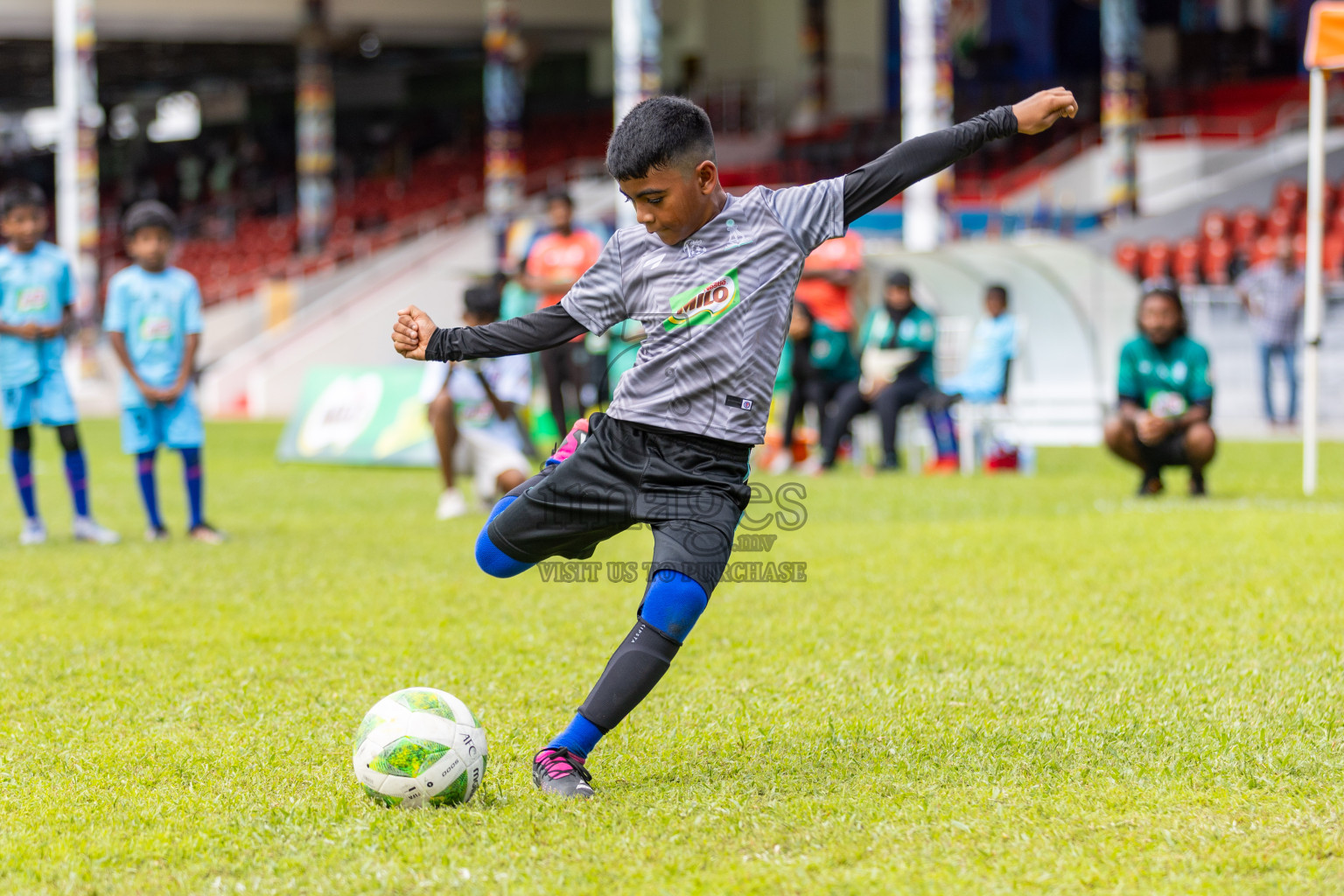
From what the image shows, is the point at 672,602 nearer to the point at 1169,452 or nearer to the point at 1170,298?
the point at 1170,298

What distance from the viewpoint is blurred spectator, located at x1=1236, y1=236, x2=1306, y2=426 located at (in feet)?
49.0

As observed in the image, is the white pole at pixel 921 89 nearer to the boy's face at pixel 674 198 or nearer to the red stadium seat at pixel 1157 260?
the red stadium seat at pixel 1157 260

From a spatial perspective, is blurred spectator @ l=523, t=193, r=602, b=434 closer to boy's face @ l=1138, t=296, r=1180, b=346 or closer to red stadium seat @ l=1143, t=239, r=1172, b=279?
boy's face @ l=1138, t=296, r=1180, b=346

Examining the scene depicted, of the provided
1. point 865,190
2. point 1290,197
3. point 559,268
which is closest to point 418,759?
point 865,190

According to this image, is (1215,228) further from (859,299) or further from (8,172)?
(8,172)

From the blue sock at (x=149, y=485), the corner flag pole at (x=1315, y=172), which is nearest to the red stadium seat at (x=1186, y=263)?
the corner flag pole at (x=1315, y=172)

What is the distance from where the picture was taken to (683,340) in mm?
3439

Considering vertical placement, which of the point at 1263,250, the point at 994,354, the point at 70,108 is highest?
the point at 70,108

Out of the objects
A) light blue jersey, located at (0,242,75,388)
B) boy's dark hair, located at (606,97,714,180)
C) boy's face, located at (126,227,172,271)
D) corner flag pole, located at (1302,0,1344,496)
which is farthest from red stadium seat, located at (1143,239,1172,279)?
boy's dark hair, located at (606,97,714,180)

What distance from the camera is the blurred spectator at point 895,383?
12031 millimetres

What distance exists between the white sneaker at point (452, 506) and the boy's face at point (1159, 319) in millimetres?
4360

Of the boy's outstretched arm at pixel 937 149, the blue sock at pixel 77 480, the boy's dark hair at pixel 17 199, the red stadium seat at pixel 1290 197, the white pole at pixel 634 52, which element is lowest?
the blue sock at pixel 77 480

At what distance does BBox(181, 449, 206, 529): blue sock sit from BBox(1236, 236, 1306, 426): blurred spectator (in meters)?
11.3

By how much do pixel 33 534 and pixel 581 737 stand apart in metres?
5.89
